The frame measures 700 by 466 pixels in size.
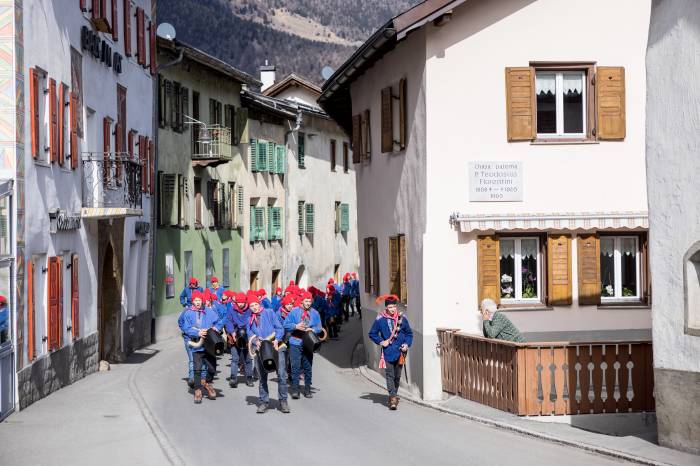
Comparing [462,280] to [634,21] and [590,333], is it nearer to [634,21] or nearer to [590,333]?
[590,333]

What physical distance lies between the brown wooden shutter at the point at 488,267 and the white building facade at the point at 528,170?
0.06ft

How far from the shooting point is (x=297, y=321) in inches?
826

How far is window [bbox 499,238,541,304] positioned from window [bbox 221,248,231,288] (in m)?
22.5

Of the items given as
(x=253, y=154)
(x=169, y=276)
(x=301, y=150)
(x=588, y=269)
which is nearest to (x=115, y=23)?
(x=169, y=276)

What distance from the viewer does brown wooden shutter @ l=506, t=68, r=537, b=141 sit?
21641 millimetres

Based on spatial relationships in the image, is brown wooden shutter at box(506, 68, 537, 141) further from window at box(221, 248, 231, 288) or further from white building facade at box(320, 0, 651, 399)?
window at box(221, 248, 231, 288)

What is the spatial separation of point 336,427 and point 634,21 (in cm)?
963

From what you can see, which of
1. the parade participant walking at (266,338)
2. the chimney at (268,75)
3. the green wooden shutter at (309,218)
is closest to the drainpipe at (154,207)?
the parade participant walking at (266,338)

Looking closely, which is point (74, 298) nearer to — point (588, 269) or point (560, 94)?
point (588, 269)

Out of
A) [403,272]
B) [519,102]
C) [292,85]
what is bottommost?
[403,272]

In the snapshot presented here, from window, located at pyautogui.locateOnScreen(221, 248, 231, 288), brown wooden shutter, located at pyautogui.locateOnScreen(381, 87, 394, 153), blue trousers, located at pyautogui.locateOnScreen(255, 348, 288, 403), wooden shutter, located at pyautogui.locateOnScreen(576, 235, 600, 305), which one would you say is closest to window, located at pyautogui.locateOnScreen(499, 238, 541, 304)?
wooden shutter, located at pyautogui.locateOnScreen(576, 235, 600, 305)

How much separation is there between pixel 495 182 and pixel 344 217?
38.4 m

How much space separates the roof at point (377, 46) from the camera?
21.0 metres

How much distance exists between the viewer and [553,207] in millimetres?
21844
